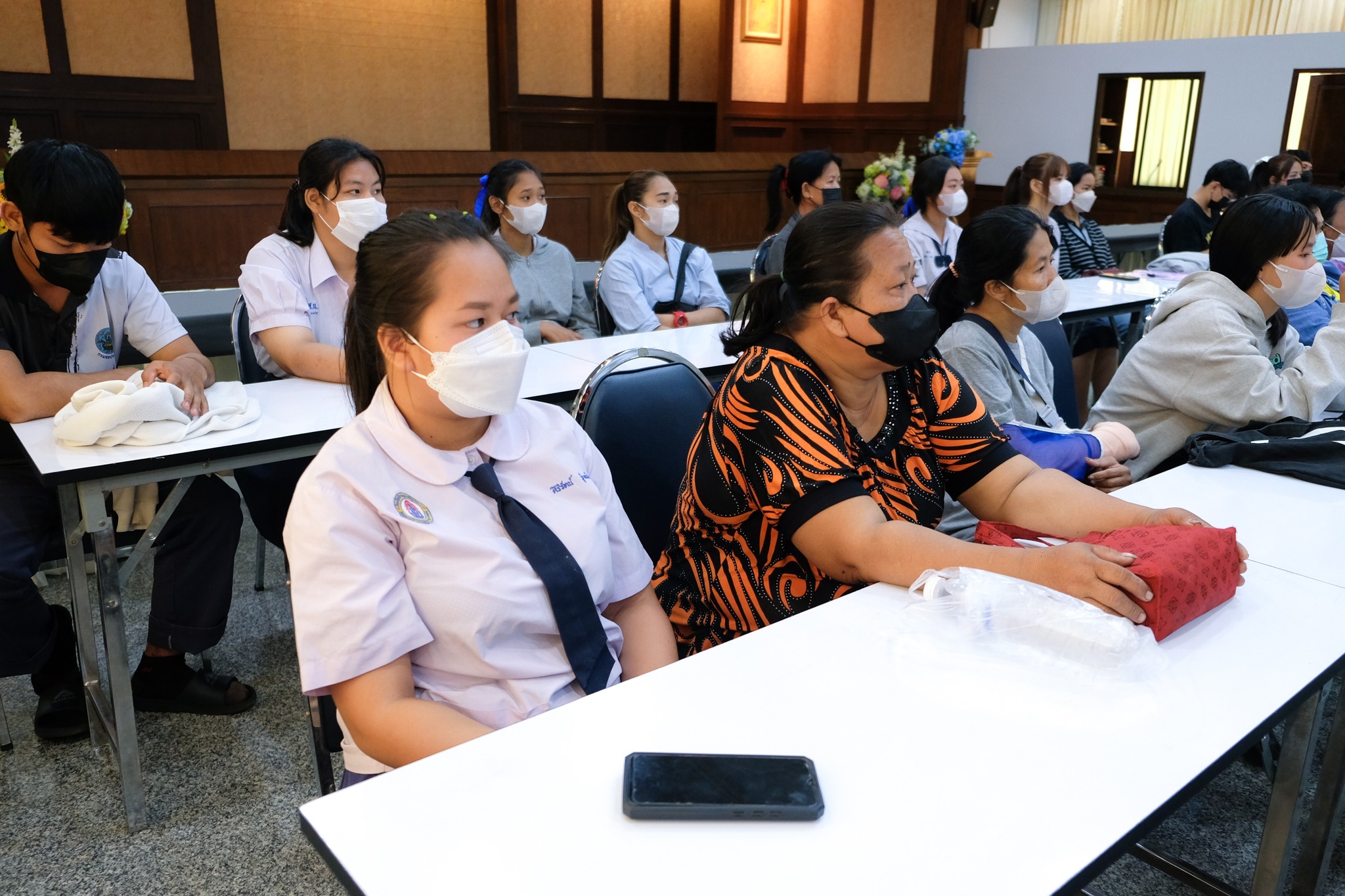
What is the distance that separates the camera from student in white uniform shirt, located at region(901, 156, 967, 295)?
4746mm

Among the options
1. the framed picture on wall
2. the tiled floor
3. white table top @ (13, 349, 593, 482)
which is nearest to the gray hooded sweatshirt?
the tiled floor

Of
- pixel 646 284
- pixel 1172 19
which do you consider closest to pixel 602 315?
pixel 646 284

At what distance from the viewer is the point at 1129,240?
6934 millimetres

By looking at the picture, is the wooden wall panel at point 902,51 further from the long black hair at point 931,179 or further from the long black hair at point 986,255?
the long black hair at point 986,255

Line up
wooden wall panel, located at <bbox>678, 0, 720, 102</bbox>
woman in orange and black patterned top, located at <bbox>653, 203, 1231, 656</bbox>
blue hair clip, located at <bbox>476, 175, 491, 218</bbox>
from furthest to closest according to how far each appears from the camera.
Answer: wooden wall panel, located at <bbox>678, 0, 720, 102</bbox> < blue hair clip, located at <bbox>476, 175, 491, 218</bbox> < woman in orange and black patterned top, located at <bbox>653, 203, 1231, 656</bbox>

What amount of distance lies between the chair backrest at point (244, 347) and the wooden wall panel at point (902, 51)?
324 inches

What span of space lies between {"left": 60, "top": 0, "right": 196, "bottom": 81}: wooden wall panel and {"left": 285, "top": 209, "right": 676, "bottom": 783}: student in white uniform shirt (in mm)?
7213

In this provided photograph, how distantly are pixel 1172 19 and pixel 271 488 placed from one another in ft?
40.1

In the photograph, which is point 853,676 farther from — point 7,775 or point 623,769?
point 7,775

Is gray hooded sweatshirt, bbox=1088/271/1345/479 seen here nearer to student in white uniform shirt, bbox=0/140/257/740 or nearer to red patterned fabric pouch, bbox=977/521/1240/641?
red patterned fabric pouch, bbox=977/521/1240/641

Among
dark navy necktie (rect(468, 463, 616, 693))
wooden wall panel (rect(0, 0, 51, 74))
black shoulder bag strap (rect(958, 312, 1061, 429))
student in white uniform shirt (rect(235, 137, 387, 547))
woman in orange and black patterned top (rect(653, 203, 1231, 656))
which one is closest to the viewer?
dark navy necktie (rect(468, 463, 616, 693))

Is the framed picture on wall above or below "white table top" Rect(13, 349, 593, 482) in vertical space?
above

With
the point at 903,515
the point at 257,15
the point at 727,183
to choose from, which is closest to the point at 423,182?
the point at 727,183

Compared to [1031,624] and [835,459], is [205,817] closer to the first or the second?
[835,459]
